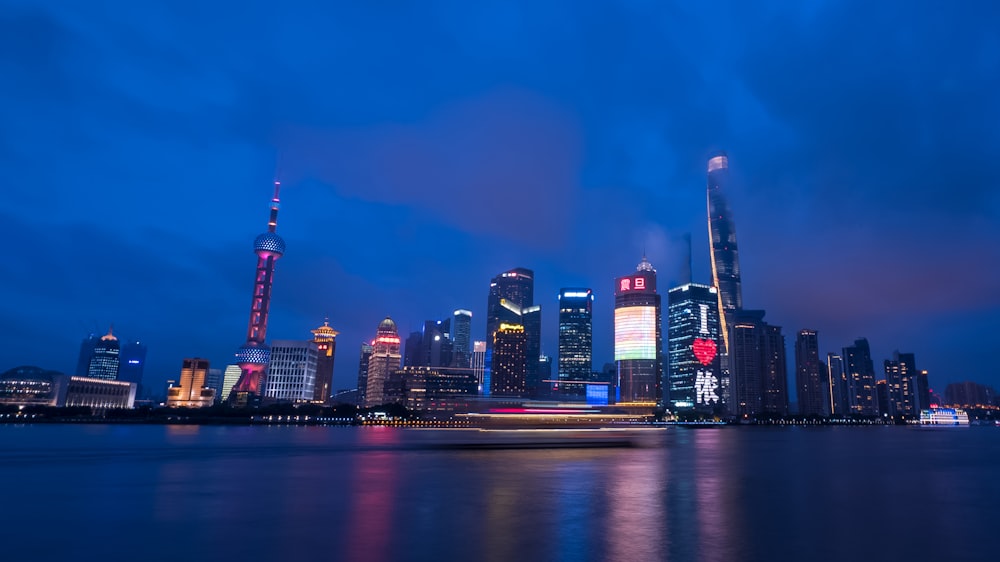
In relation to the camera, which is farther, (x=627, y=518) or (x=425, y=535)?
(x=627, y=518)

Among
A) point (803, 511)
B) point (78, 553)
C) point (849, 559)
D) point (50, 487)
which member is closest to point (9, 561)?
point (78, 553)

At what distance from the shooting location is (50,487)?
104 feet

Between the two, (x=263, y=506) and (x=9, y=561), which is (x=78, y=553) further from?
(x=263, y=506)

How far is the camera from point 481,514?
78.0 feet

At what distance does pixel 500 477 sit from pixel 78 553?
25.4m

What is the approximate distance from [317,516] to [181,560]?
727cm

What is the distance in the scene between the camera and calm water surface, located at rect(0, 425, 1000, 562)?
17875 millimetres

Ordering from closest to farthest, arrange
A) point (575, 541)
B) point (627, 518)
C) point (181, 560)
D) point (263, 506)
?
point (181, 560), point (575, 541), point (627, 518), point (263, 506)

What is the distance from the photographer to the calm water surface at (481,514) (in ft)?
58.6

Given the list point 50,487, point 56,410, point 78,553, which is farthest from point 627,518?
point 56,410

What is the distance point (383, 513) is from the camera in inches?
942

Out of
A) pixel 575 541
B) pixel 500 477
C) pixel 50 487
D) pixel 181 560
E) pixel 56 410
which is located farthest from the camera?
pixel 56 410

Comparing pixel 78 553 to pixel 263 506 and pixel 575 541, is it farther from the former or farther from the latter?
pixel 575 541

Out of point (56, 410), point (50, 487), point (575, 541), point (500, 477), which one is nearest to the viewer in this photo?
point (575, 541)
